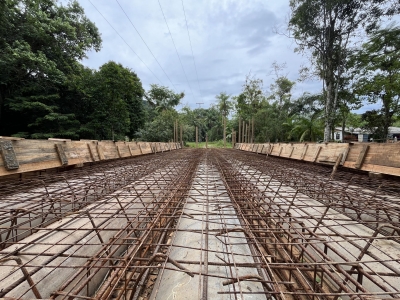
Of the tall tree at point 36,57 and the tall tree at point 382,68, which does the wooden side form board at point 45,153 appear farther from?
the tall tree at point 382,68

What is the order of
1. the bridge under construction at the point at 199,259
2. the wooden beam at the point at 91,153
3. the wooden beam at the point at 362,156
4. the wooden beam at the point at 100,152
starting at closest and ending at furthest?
the bridge under construction at the point at 199,259 < the wooden beam at the point at 362,156 < the wooden beam at the point at 91,153 < the wooden beam at the point at 100,152

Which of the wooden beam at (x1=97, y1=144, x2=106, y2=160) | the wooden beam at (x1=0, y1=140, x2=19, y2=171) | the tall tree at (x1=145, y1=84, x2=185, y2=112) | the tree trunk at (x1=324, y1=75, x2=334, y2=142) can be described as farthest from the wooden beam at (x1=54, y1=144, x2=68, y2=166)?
the tall tree at (x1=145, y1=84, x2=185, y2=112)

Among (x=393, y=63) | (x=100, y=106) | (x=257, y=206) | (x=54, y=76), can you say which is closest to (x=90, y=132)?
(x=100, y=106)

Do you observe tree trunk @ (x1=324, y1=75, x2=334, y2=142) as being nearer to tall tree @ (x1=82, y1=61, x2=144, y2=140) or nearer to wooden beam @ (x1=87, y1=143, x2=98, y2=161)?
wooden beam @ (x1=87, y1=143, x2=98, y2=161)

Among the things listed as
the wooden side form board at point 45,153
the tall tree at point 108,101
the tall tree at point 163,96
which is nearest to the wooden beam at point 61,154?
the wooden side form board at point 45,153

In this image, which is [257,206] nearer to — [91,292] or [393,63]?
[91,292]

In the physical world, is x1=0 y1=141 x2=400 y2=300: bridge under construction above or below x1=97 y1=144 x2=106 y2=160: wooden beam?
below

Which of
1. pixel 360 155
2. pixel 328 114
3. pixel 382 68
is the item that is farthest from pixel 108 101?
pixel 382 68

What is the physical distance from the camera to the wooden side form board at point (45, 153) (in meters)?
1.99

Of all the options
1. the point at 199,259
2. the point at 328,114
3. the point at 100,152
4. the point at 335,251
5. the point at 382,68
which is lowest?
the point at 199,259

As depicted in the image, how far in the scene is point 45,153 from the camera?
2523 mm

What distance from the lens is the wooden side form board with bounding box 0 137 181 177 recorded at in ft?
6.53

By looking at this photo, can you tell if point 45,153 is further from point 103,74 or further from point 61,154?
point 103,74

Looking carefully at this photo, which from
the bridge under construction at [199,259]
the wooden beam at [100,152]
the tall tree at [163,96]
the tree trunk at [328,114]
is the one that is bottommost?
the bridge under construction at [199,259]
